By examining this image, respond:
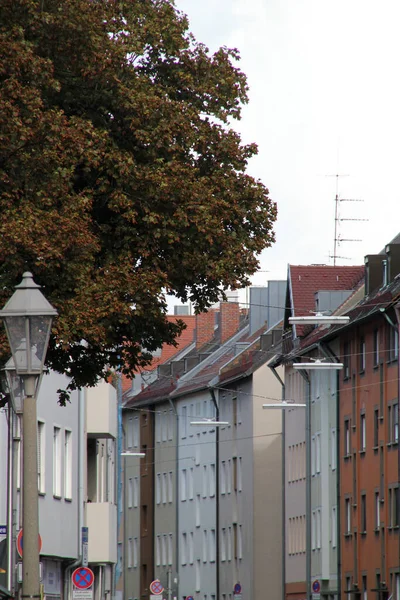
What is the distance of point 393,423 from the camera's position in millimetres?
55219

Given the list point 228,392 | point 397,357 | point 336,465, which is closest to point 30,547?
point 397,357

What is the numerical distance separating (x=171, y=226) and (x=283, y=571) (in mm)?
56436

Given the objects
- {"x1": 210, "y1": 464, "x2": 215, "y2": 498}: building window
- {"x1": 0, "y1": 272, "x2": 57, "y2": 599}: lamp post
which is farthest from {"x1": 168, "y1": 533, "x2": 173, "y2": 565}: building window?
{"x1": 0, "y1": 272, "x2": 57, "y2": 599}: lamp post

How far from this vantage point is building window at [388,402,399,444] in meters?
54.7

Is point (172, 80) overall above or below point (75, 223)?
above

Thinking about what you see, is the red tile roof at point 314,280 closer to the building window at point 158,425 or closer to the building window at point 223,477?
the building window at point 223,477

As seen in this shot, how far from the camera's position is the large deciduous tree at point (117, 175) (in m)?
18.9

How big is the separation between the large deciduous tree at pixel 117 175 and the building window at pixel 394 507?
33.6 metres

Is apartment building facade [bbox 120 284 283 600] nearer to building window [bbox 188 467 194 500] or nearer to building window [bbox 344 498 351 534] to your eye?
building window [bbox 188 467 194 500]

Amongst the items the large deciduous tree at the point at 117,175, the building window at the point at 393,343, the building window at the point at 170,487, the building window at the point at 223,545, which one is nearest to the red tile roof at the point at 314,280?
the building window at the point at 393,343

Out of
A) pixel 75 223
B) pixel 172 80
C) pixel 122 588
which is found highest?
pixel 172 80

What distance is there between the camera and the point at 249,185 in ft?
70.8

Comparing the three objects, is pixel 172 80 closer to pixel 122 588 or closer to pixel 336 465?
pixel 336 465

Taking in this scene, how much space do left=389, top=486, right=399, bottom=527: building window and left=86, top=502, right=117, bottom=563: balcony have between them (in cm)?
1255
